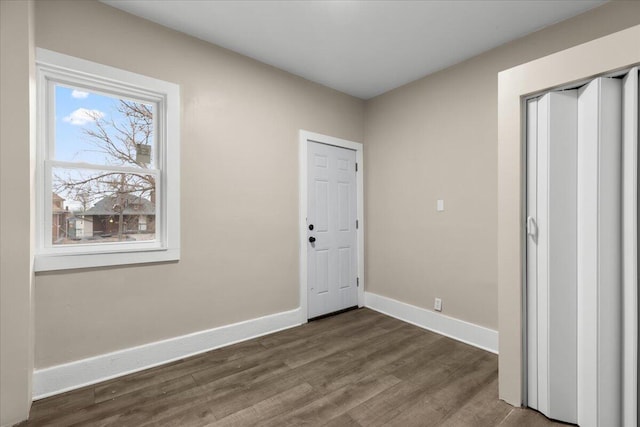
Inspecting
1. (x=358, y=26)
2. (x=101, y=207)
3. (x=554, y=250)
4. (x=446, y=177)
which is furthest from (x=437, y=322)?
(x=101, y=207)

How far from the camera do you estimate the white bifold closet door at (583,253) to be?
1493mm

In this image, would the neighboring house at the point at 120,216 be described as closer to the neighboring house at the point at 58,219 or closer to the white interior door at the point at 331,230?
the neighboring house at the point at 58,219

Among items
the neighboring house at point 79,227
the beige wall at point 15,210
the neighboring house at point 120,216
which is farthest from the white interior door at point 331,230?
the beige wall at point 15,210

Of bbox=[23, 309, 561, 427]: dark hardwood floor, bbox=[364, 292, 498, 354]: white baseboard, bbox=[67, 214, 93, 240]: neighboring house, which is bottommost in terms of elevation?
bbox=[23, 309, 561, 427]: dark hardwood floor

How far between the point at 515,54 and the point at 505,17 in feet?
1.35

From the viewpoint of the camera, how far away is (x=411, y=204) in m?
3.41

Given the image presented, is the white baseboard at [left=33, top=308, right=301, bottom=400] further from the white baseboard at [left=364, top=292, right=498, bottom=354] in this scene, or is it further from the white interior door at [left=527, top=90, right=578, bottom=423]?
the white interior door at [left=527, top=90, right=578, bottom=423]

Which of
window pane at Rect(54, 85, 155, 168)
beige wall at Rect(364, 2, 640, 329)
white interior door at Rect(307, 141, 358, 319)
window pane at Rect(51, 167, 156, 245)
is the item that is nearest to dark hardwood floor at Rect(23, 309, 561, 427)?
beige wall at Rect(364, 2, 640, 329)

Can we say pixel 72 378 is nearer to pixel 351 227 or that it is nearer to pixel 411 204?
pixel 351 227

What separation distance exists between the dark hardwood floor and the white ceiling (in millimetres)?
2740

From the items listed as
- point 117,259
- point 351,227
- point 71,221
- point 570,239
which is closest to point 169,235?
point 117,259

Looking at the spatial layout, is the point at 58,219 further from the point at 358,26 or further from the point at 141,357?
the point at 358,26

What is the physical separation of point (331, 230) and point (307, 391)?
6.19 feet

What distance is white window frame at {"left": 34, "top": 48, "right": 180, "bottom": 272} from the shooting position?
2.01m
